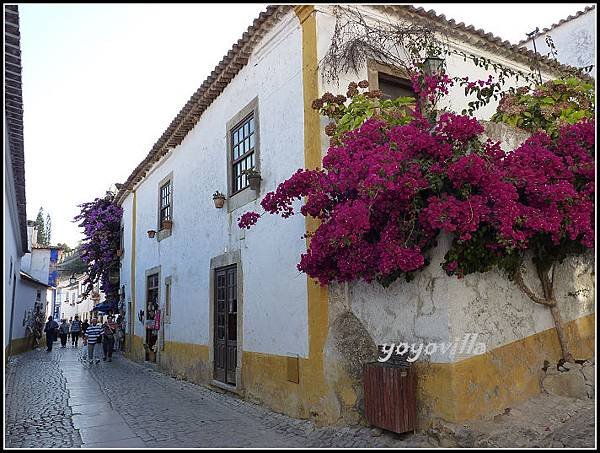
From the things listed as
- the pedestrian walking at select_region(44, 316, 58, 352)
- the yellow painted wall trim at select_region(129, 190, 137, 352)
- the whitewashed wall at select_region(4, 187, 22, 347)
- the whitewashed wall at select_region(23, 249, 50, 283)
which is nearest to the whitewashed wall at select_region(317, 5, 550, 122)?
the whitewashed wall at select_region(4, 187, 22, 347)

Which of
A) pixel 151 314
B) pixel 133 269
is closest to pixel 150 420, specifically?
pixel 151 314

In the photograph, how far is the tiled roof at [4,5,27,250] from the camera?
5219 mm

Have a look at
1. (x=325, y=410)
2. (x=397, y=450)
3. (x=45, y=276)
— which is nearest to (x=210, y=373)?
(x=325, y=410)

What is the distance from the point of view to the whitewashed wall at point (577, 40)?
1138cm

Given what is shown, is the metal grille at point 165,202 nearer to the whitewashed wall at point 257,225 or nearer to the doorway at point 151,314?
the whitewashed wall at point 257,225

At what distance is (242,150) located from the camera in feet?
29.4

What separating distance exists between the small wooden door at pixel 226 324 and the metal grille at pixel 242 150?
59.2 inches

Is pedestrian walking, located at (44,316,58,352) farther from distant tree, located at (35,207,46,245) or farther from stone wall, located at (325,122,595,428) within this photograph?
distant tree, located at (35,207,46,245)

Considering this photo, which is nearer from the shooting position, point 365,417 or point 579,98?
point 365,417

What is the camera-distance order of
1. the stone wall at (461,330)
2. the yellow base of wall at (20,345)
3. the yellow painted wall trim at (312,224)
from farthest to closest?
the yellow base of wall at (20,345)
the yellow painted wall trim at (312,224)
the stone wall at (461,330)

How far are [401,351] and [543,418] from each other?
4.82ft

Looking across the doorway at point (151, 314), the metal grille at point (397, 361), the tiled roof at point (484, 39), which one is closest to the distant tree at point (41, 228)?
the doorway at point (151, 314)

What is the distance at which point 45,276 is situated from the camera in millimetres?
24797

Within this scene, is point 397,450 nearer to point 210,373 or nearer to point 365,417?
point 365,417
